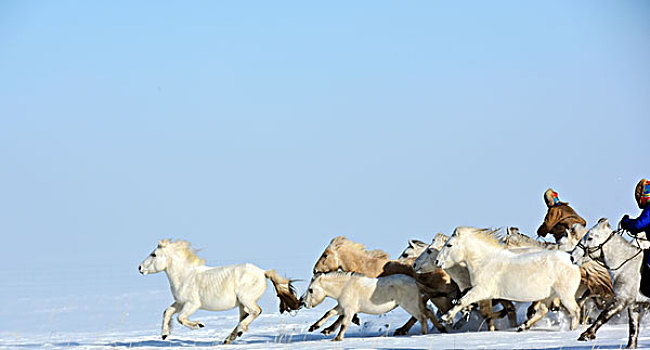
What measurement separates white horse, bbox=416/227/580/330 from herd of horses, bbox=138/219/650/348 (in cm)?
1

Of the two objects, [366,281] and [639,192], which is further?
[366,281]

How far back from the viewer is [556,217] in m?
14.1

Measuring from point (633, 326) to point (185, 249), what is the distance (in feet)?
17.6

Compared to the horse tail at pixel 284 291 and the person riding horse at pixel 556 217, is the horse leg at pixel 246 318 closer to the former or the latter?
the horse tail at pixel 284 291

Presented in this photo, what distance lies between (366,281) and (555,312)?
85.0 inches

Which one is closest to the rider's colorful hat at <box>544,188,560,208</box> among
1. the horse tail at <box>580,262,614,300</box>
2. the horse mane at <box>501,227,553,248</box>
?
the horse mane at <box>501,227,553,248</box>

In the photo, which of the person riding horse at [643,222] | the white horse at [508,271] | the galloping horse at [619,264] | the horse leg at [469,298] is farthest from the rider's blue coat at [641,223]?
the horse leg at [469,298]

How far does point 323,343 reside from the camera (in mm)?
10820

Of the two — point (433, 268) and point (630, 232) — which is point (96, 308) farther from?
point (630, 232)

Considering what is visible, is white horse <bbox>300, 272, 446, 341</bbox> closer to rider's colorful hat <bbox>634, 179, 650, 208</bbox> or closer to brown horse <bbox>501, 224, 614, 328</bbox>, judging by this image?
brown horse <bbox>501, 224, 614, 328</bbox>

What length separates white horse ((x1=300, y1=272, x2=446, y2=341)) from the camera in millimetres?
11391

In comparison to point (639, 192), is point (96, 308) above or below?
below

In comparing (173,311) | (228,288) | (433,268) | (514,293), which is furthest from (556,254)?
(173,311)

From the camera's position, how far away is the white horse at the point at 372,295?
11.4 metres
